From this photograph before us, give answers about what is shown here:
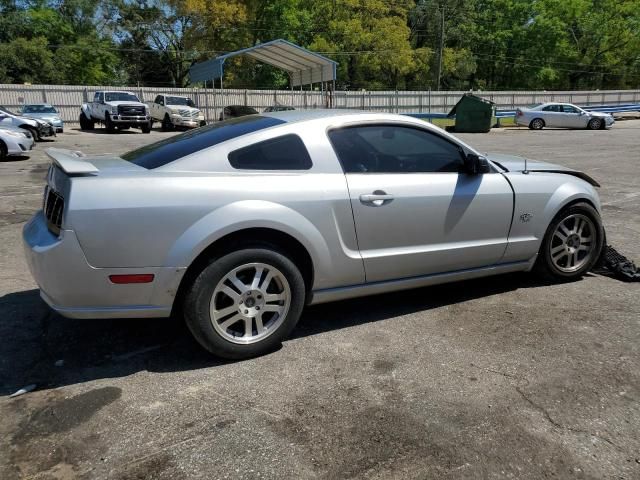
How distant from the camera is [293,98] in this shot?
36.0 metres

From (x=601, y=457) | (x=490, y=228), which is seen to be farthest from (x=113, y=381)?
(x=490, y=228)

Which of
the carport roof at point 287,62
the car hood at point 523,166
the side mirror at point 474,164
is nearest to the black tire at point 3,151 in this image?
the carport roof at point 287,62

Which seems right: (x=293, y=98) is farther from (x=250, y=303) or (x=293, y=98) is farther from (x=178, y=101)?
(x=250, y=303)

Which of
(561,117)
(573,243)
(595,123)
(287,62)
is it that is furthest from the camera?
(561,117)

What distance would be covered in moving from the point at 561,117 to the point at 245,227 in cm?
3072

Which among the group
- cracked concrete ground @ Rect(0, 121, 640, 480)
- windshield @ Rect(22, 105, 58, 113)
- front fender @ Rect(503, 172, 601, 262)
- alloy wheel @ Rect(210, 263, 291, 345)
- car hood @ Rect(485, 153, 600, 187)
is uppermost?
windshield @ Rect(22, 105, 58, 113)

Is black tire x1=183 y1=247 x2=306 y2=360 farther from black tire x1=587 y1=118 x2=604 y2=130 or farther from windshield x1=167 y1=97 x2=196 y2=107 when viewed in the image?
black tire x1=587 y1=118 x2=604 y2=130

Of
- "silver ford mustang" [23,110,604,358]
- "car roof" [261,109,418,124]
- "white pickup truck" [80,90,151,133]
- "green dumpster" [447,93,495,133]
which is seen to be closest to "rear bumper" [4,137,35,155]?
"silver ford mustang" [23,110,604,358]

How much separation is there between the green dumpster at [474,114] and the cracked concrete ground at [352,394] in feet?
83.6

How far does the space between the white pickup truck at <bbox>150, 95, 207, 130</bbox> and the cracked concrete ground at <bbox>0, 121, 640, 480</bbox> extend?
24.3 meters

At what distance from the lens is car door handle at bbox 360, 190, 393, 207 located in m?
3.62

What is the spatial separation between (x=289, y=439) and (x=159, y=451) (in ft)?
2.02

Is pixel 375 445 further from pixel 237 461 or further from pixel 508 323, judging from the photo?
pixel 508 323

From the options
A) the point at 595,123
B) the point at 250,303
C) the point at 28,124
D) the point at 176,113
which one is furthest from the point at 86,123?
the point at 250,303
